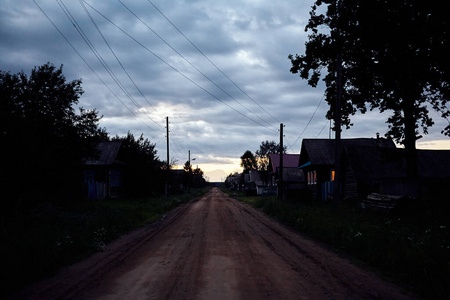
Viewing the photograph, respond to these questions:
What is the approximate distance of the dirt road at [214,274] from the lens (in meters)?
5.39

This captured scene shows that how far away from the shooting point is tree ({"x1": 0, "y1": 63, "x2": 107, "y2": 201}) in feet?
41.1

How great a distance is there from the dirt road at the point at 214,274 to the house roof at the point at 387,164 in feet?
54.4

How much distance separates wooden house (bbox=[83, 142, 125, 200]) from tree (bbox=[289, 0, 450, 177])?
2245 centimetres

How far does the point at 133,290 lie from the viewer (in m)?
5.52

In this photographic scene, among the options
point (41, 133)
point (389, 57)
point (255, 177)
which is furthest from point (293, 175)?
point (41, 133)

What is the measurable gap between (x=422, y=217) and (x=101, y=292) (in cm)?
1496

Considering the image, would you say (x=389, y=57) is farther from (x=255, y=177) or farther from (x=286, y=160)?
(x=255, y=177)

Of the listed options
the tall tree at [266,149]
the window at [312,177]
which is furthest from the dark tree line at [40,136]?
the tall tree at [266,149]

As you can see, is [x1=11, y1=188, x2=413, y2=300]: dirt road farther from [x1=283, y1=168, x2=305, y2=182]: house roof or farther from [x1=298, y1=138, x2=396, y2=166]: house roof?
[x1=283, y1=168, x2=305, y2=182]: house roof

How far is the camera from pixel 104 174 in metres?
34.9

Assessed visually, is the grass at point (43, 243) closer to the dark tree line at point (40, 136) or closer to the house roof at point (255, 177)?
the dark tree line at point (40, 136)

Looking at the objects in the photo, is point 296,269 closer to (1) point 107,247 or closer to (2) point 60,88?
(1) point 107,247

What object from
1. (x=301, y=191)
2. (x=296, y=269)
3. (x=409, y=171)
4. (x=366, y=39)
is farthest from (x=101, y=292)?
(x=301, y=191)

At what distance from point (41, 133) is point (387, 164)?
24.3m
